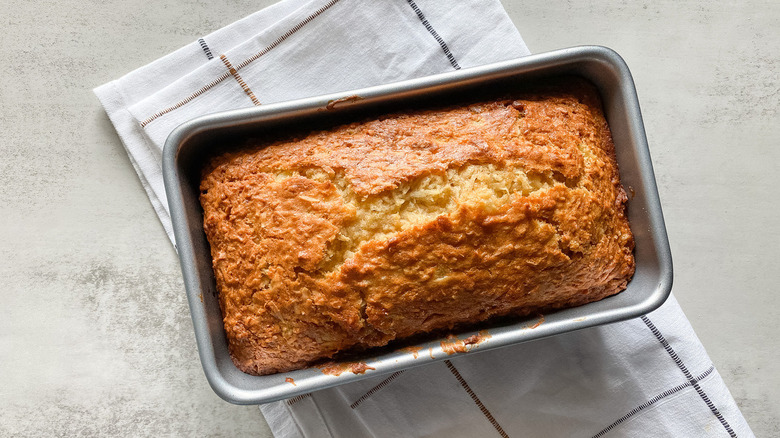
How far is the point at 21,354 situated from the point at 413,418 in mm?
1403

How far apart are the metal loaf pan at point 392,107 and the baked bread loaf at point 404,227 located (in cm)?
5

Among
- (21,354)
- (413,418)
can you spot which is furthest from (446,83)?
(21,354)

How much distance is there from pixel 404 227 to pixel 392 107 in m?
0.40

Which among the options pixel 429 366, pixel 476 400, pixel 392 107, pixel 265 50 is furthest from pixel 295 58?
pixel 476 400

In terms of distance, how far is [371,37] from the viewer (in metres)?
2.00

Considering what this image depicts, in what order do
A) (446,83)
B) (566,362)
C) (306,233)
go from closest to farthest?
(306,233) → (446,83) → (566,362)

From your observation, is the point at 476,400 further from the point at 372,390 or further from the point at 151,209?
the point at 151,209

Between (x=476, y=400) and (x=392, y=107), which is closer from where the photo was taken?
(x=392, y=107)

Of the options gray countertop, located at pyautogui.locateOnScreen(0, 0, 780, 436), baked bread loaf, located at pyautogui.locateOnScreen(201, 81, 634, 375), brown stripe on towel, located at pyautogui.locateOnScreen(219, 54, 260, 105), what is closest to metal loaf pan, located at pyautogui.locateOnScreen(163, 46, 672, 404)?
baked bread loaf, located at pyautogui.locateOnScreen(201, 81, 634, 375)

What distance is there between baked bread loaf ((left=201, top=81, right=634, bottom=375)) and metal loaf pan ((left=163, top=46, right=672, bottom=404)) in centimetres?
5

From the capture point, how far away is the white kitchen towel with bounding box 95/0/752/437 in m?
1.97

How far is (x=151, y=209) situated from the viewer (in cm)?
205

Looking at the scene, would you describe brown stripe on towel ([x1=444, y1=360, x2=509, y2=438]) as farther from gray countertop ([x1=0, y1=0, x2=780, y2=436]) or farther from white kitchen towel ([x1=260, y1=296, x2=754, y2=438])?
gray countertop ([x1=0, y1=0, x2=780, y2=436])

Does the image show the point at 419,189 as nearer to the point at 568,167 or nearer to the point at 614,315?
the point at 568,167
